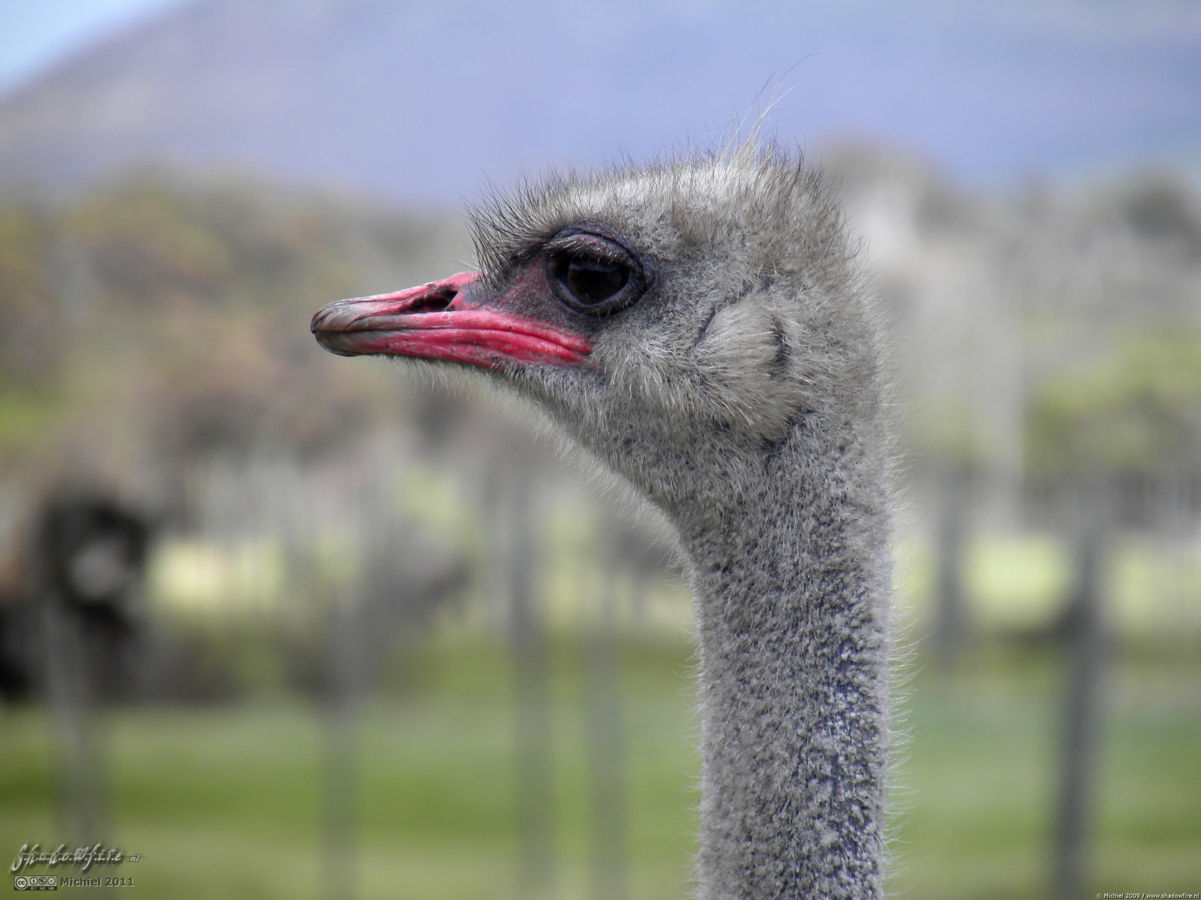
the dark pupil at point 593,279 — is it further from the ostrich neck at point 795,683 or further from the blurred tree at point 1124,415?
the blurred tree at point 1124,415

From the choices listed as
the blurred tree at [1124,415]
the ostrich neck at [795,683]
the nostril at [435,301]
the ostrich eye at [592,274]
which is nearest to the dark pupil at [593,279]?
the ostrich eye at [592,274]

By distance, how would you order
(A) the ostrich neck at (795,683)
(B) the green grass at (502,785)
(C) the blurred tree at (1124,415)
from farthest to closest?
(C) the blurred tree at (1124,415), (B) the green grass at (502,785), (A) the ostrich neck at (795,683)

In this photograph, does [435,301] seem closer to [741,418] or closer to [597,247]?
[597,247]

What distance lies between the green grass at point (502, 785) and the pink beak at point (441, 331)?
9.16 feet

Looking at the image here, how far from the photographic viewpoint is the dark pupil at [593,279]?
0.98 m

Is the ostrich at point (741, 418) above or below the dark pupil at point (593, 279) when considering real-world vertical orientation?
below

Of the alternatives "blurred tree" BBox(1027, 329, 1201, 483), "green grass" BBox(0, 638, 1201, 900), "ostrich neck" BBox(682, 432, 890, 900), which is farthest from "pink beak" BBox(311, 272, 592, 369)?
"blurred tree" BBox(1027, 329, 1201, 483)

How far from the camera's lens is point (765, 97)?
4.14 ft

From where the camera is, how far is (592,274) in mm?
986

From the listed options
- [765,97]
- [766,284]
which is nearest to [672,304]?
[766,284]

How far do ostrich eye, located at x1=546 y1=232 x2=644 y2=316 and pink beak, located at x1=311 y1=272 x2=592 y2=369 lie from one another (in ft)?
0.12

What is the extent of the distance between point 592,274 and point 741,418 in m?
0.18

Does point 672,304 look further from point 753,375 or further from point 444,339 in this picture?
point 444,339

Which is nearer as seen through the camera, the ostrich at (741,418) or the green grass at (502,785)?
the ostrich at (741,418)
